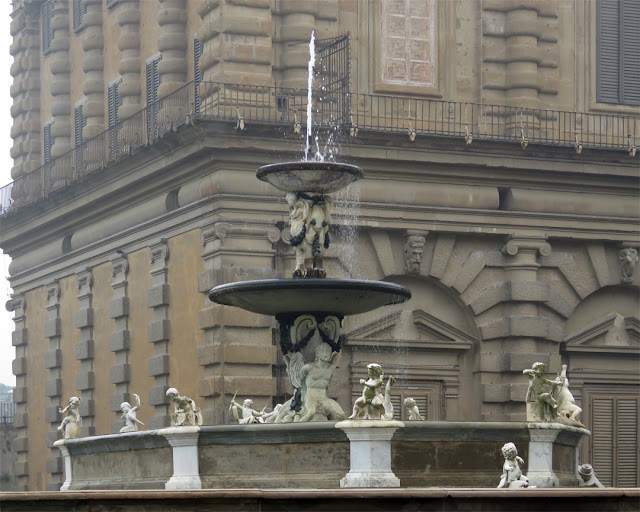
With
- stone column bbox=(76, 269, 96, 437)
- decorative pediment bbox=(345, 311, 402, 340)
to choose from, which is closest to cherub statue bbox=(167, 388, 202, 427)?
decorative pediment bbox=(345, 311, 402, 340)

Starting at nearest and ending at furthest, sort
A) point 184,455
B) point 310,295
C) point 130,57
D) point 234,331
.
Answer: point 184,455 → point 310,295 → point 234,331 → point 130,57

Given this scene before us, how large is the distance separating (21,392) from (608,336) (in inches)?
667

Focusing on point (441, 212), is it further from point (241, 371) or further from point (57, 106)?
point (57, 106)

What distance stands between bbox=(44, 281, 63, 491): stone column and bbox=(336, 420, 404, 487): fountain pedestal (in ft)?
75.4

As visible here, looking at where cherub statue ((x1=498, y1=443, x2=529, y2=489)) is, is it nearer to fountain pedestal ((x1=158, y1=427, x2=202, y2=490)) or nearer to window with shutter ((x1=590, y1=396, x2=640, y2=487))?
fountain pedestal ((x1=158, y1=427, x2=202, y2=490))

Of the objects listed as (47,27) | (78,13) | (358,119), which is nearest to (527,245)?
(358,119)

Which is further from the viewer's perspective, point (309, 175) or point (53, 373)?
point (53, 373)

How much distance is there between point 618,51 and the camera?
41.8 m

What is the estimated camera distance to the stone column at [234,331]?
36.1 m

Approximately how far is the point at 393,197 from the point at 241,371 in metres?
5.05

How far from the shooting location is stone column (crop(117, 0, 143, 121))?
43.2 metres

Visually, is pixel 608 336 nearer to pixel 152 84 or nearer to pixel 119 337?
pixel 119 337

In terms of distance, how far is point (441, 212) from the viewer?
127 feet

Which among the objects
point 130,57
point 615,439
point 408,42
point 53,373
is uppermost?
point 130,57
